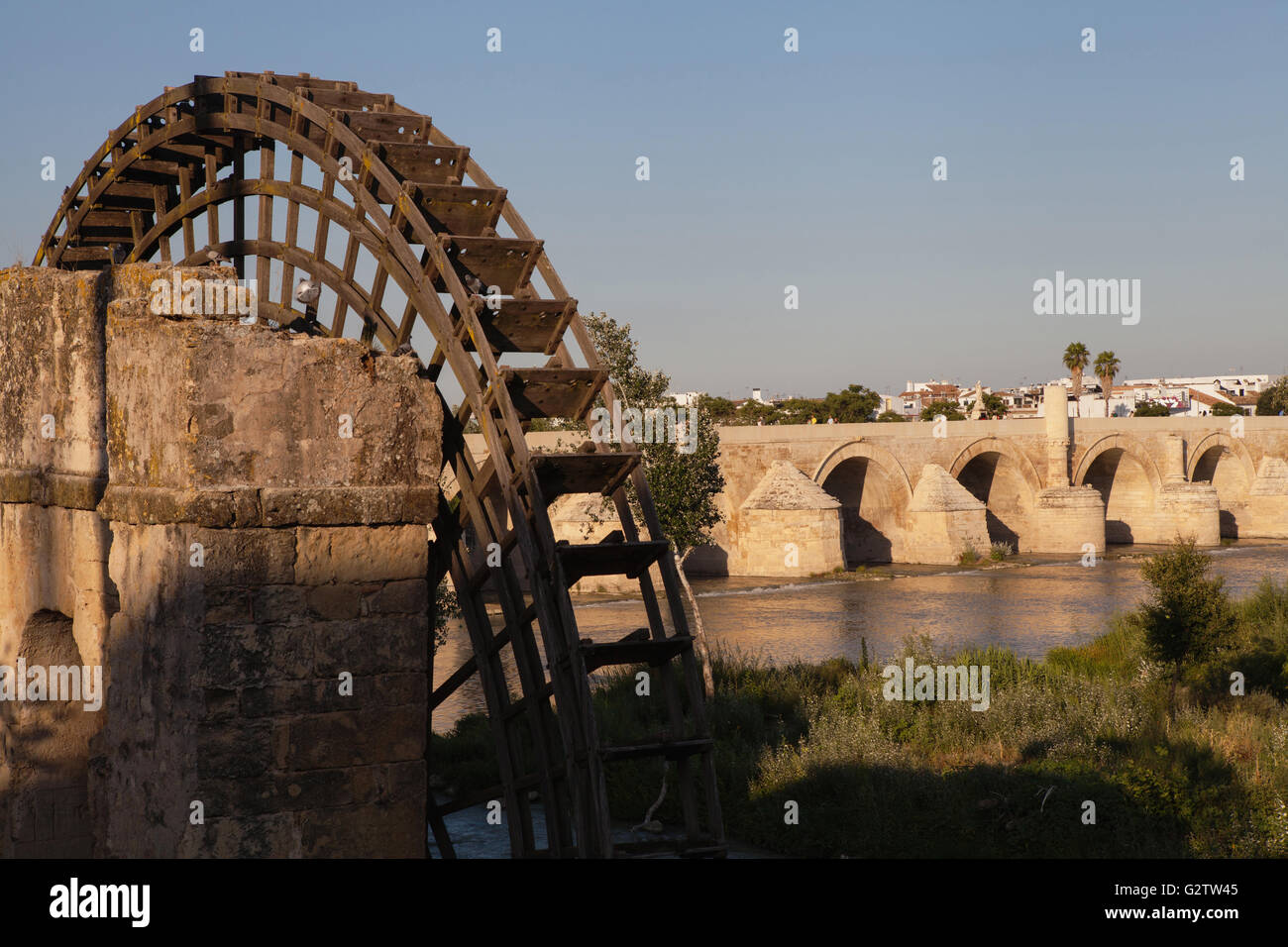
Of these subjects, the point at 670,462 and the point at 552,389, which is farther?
the point at 670,462

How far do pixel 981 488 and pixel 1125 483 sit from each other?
619 cm

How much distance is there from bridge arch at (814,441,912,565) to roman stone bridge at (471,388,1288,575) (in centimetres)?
4

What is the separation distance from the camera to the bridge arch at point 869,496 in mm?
34741

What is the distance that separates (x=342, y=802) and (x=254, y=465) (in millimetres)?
1489

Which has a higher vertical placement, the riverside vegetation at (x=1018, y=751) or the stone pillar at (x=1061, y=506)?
the stone pillar at (x=1061, y=506)

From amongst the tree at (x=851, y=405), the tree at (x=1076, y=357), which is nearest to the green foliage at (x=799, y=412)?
the tree at (x=851, y=405)

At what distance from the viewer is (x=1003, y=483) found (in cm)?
3928

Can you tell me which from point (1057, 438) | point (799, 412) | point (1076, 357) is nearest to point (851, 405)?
point (799, 412)

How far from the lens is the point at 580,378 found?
25.3ft

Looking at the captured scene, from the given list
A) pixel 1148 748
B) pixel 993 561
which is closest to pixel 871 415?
pixel 993 561

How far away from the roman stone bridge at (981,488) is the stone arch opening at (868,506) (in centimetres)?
4

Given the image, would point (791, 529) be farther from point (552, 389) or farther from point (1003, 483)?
point (552, 389)

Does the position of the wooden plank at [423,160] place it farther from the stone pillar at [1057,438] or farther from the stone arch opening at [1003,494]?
the stone pillar at [1057,438]

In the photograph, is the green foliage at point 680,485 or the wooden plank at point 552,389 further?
the green foliage at point 680,485
